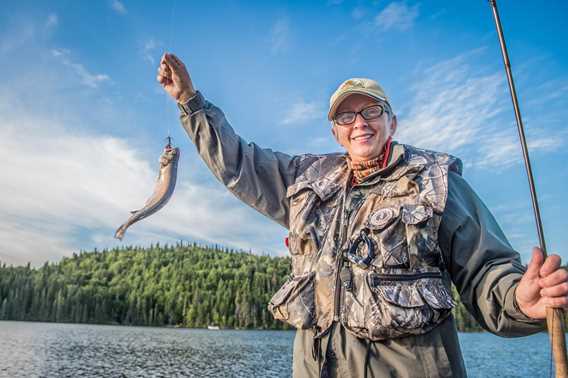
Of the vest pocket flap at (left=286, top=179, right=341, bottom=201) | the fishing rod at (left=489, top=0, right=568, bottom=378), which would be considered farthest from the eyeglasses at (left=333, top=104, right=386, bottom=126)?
the fishing rod at (left=489, top=0, right=568, bottom=378)

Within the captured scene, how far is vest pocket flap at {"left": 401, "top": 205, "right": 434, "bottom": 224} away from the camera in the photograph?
3062mm

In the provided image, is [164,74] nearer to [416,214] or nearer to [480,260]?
[416,214]

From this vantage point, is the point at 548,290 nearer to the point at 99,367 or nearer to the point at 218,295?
the point at 99,367

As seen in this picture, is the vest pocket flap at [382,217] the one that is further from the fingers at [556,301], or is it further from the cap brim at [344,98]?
the fingers at [556,301]

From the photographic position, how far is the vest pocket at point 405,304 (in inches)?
114

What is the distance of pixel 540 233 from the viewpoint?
8.84 ft

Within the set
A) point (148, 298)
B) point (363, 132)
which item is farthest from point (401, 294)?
point (148, 298)

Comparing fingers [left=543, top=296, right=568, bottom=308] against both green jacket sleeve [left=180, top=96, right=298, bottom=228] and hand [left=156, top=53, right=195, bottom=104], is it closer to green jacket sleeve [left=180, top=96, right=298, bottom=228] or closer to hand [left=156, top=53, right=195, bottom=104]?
green jacket sleeve [left=180, top=96, right=298, bottom=228]

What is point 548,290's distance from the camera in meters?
2.31

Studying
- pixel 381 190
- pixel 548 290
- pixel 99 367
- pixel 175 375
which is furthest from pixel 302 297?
pixel 99 367

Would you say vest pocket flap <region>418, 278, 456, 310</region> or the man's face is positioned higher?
the man's face

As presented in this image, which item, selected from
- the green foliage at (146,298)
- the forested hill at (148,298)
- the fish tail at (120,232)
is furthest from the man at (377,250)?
the green foliage at (146,298)

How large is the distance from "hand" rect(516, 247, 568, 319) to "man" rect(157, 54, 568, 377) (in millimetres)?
11

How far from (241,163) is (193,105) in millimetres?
574
